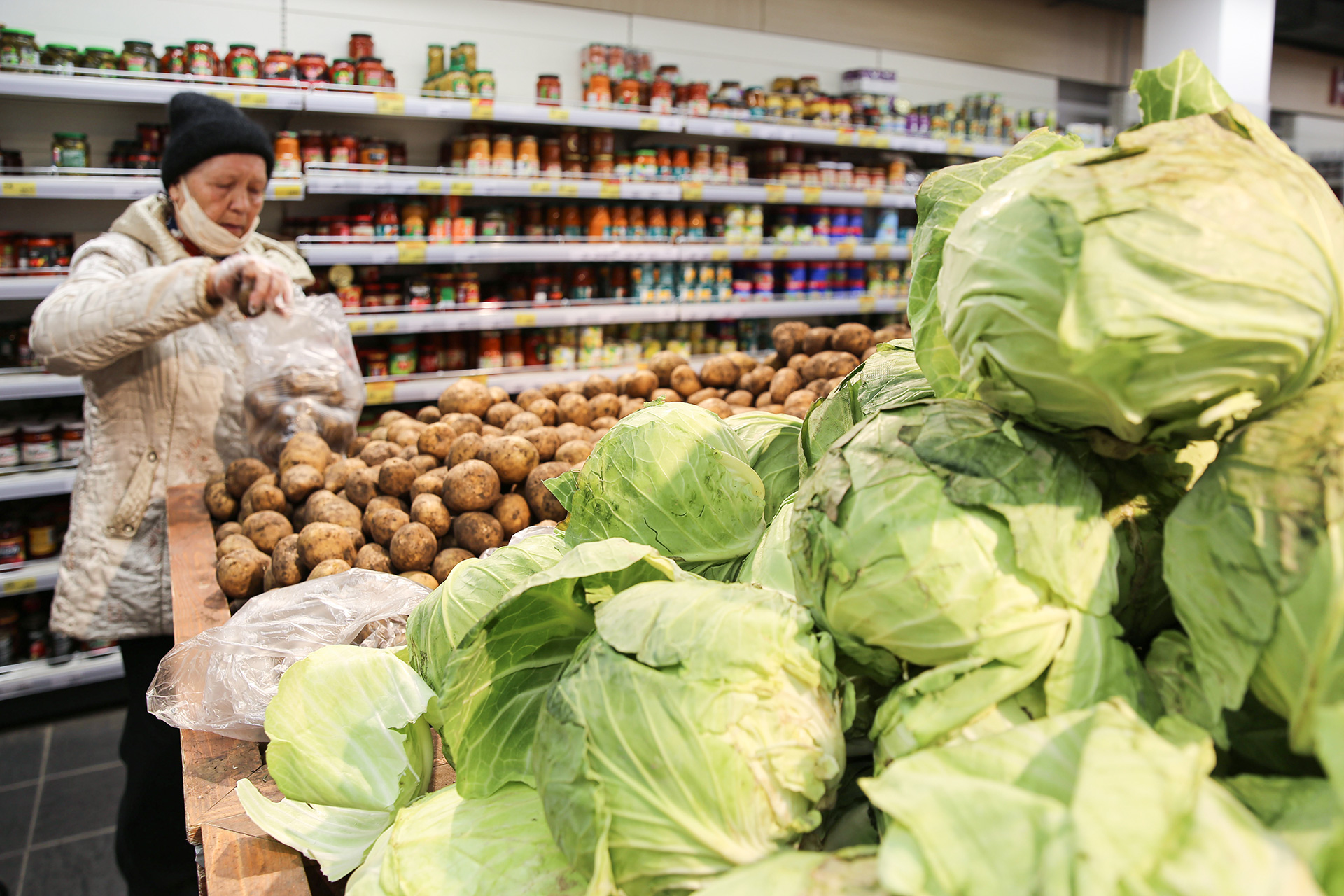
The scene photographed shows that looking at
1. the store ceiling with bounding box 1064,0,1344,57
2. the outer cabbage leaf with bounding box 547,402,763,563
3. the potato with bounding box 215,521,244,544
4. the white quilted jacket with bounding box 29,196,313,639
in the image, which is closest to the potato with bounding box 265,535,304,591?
the potato with bounding box 215,521,244,544

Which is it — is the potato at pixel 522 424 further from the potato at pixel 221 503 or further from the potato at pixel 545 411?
the potato at pixel 221 503

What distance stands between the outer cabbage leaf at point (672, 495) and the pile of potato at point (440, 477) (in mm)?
581

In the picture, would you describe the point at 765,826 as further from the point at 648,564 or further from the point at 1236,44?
the point at 1236,44

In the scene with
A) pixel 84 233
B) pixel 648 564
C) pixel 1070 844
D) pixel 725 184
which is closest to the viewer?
pixel 1070 844

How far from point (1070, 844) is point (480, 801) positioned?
60 centimetres

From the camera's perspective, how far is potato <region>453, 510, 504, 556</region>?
1970 millimetres

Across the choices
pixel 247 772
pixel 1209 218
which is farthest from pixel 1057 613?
pixel 247 772

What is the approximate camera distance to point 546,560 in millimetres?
1144

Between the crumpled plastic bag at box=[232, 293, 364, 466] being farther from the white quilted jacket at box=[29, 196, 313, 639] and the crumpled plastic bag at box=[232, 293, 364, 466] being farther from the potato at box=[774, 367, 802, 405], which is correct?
the potato at box=[774, 367, 802, 405]

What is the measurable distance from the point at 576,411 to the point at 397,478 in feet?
2.07

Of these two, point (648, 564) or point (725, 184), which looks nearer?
point (648, 564)

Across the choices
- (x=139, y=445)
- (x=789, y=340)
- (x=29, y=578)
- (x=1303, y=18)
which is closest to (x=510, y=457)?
(x=789, y=340)

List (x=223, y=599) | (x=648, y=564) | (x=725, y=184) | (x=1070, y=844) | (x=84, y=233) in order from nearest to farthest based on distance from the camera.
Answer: (x=1070, y=844)
(x=648, y=564)
(x=223, y=599)
(x=84, y=233)
(x=725, y=184)

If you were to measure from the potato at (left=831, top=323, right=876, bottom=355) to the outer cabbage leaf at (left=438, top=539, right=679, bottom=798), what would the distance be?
204 centimetres
